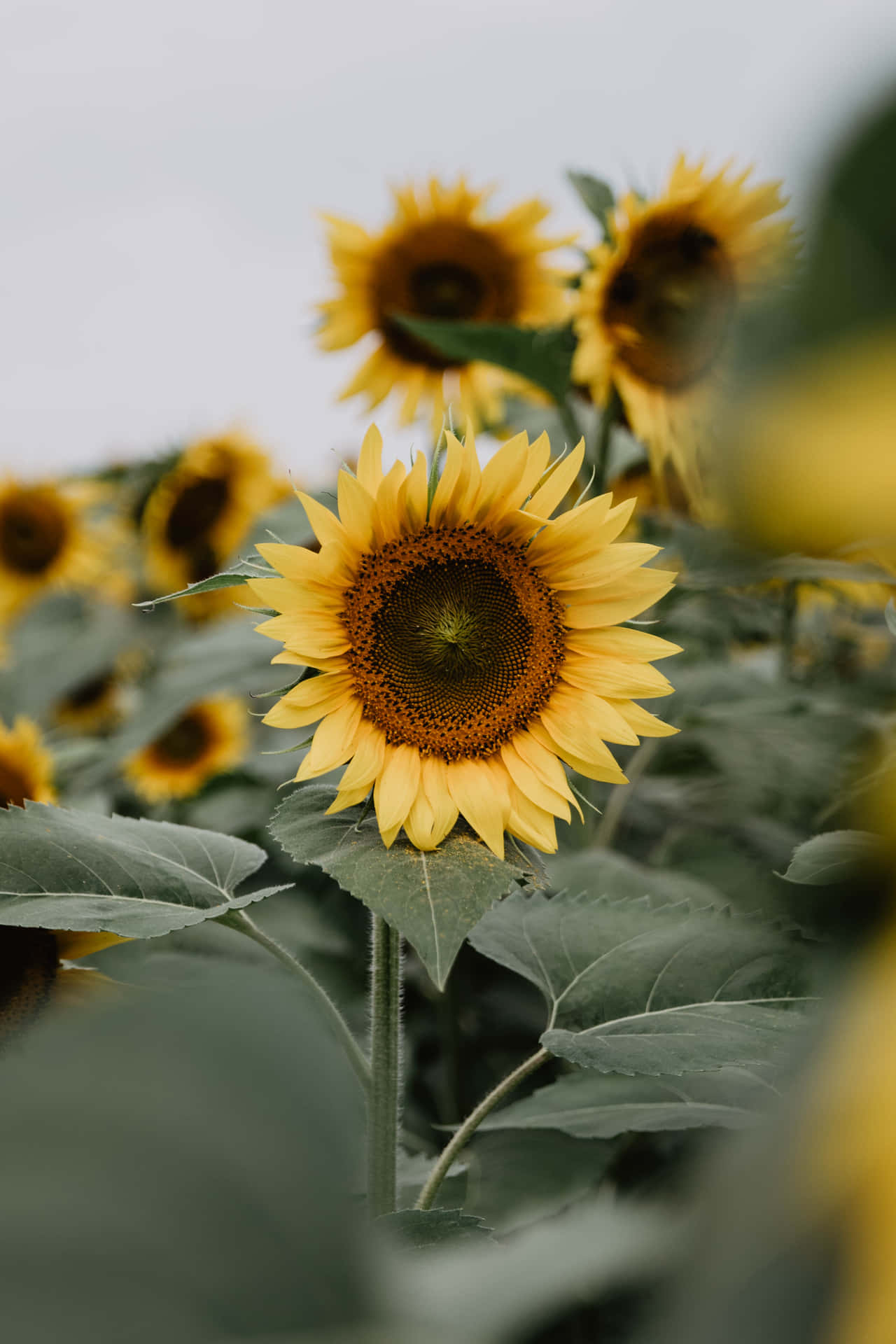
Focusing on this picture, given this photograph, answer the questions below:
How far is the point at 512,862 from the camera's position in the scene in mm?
506

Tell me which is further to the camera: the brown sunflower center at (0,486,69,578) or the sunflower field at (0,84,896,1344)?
the brown sunflower center at (0,486,69,578)

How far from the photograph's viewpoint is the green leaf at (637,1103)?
1.77ft

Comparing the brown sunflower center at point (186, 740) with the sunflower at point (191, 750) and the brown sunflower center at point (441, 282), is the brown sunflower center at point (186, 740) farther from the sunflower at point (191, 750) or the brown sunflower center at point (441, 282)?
the brown sunflower center at point (441, 282)

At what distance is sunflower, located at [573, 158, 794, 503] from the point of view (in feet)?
3.26

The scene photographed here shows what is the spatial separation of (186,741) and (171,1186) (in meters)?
1.78

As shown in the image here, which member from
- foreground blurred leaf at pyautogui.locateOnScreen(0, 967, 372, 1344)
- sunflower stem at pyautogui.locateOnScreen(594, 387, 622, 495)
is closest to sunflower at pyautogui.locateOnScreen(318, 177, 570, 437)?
sunflower stem at pyautogui.locateOnScreen(594, 387, 622, 495)

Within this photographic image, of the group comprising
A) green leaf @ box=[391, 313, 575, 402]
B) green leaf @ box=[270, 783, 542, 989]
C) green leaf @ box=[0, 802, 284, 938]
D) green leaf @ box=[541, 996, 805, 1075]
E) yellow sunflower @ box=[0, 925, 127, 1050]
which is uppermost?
green leaf @ box=[391, 313, 575, 402]

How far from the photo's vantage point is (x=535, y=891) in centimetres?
62

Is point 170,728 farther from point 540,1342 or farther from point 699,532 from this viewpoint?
point 540,1342

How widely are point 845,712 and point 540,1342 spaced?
3.04 feet

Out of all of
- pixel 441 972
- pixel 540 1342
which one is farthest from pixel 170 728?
pixel 540 1342

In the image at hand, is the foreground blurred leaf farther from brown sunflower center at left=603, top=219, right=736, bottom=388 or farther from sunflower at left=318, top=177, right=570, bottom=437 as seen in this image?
sunflower at left=318, top=177, right=570, bottom=437

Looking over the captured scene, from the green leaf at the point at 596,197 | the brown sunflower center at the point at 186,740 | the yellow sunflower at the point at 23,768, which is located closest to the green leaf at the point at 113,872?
the yellow sunflower at the point at 23,768

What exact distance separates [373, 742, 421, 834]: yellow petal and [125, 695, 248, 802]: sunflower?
1.26 metres
